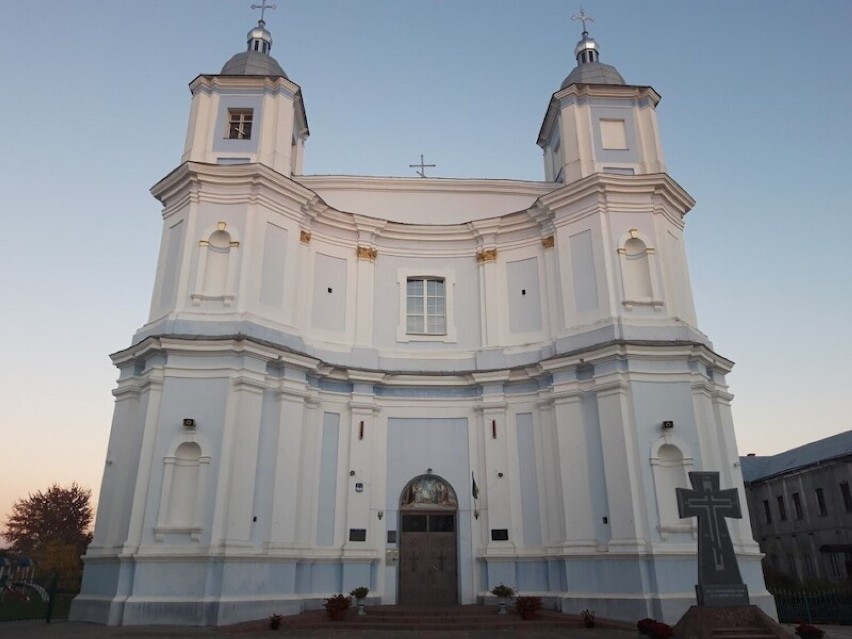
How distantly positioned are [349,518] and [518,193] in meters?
11.8

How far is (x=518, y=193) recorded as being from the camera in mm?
21875

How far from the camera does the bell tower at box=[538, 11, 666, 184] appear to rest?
779 inches

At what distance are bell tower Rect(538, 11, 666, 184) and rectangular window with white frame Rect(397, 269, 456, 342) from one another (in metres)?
5.13

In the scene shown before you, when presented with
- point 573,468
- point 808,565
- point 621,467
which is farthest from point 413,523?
point 808,565

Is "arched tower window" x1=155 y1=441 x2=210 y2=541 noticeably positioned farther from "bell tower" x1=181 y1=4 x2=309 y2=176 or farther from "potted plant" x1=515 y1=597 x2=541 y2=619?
"bell tower" x1=181 y1=4 x2=309 y2=176

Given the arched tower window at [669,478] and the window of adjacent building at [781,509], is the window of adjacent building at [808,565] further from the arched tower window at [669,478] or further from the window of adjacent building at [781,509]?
the arched tower window at [669,478]

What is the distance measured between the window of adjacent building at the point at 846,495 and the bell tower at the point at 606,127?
67.8 ft

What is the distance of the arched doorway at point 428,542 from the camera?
1738 cm

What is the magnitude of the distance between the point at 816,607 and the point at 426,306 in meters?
13.9

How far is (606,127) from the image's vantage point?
806 inches

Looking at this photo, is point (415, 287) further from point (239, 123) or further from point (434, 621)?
point (434, 621)

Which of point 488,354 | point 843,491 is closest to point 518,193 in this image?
point 488,354

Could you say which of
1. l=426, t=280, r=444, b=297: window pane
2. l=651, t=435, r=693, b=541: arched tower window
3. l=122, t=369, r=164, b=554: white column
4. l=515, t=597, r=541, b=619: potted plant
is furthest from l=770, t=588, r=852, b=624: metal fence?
l=122, t=369, r=164, b=554: white column

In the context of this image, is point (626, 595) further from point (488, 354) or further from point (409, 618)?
point (488, 354)
